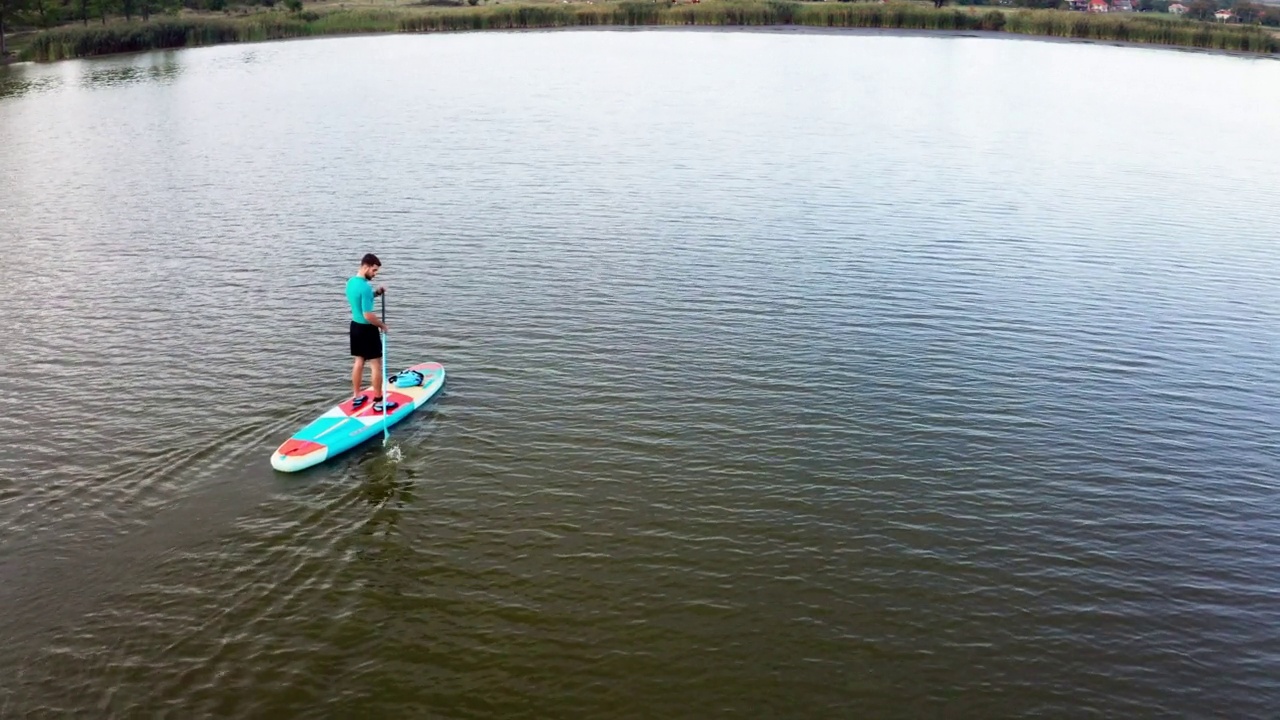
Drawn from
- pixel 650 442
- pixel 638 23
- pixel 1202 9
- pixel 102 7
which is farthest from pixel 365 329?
pixel 1202 9

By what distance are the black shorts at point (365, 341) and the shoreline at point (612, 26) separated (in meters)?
75.0

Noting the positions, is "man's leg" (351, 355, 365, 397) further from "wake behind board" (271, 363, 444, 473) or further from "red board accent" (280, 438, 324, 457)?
"red board accent" (280, 438, 324, 457)

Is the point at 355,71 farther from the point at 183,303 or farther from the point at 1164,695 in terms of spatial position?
the point at 1164,695

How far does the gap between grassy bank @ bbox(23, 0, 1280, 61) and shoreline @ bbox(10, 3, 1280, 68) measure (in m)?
0.09

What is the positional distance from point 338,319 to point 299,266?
4.64m

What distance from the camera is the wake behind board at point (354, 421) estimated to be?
16.3 m

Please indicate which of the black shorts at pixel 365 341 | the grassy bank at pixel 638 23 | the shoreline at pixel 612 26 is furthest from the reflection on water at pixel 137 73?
the black shorts at pixel 365 341

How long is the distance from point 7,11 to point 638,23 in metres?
57.2

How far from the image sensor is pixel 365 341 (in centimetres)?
Result: 1792

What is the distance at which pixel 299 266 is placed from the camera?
26.7 meters

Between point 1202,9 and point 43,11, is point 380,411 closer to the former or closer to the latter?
point 43,11

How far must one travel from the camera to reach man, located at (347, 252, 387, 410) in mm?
17625

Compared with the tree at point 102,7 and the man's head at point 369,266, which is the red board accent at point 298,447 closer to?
the man's head at point 369,266

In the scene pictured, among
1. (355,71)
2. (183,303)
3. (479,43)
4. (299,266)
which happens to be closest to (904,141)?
(299,266)
